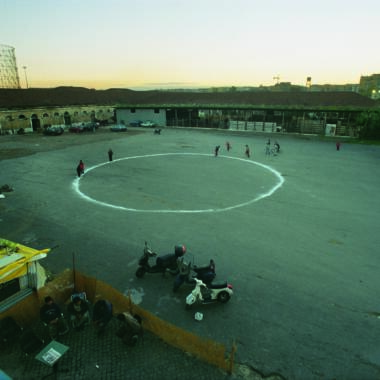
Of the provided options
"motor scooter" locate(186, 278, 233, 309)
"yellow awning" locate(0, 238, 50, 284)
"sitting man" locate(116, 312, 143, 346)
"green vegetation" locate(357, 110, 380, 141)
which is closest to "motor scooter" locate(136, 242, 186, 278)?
"motor scooter" locate(186, 278, 233, 309)

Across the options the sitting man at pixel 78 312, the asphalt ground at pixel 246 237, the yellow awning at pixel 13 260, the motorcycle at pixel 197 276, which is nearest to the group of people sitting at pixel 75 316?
the sitting man at pixel 78 312

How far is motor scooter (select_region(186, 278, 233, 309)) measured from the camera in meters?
8.98

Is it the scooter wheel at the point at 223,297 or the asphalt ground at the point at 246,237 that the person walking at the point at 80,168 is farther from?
the scooter wheel at the point at 223,297

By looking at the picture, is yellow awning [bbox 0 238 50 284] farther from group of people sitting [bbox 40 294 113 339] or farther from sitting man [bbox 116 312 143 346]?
sitting man [bbox 116 312 143 346]

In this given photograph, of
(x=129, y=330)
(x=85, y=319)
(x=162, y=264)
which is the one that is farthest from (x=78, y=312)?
(x=162, y=264)

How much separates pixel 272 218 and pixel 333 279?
18.4 feet

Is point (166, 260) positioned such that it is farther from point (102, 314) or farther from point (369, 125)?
point (369, 125)

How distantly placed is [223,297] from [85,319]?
423cm

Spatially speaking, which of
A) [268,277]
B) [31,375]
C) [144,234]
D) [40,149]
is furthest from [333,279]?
[40,149]

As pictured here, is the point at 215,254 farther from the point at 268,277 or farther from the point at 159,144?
the point at 159,144

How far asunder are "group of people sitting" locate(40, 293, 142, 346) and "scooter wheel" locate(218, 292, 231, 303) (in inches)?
105

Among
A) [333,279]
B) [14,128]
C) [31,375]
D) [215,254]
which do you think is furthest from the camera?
[14,128]

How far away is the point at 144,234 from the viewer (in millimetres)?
13859

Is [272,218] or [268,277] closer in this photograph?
[268,277]
